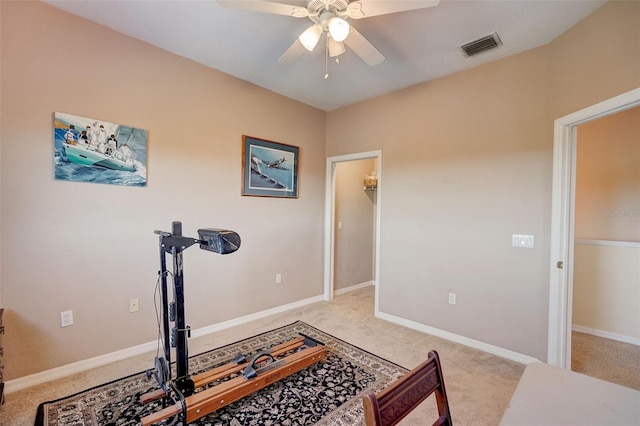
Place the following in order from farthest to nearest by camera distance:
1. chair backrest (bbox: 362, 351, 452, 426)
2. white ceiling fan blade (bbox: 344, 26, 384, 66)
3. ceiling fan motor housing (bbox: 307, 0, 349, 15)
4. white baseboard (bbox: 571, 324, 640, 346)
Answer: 1. white baseboard (bbox: 571, 324, 640, 346)
2. white ceiling fan blade (bbox: 344, 26, 384, 66)
3. ceiling fan motor housing (bbox: 307, 0, 349, 15)
4. chair backrest (bbox: 362, 351, 452, 426)

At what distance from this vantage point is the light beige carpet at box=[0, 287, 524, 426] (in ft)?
6.35

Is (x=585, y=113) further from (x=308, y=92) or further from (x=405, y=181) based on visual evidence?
(x=308, y=92)

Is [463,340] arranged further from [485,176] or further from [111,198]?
[111,198]

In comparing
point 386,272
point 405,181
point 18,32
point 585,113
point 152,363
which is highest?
point 18,32

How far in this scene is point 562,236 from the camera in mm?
2348

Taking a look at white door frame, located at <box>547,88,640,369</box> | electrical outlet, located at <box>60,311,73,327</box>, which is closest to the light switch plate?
white door frame, located at <box>547,88,640,369</box>

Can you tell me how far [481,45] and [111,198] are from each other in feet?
11.5

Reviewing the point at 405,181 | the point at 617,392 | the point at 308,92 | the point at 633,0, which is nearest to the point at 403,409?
the point at 617,392

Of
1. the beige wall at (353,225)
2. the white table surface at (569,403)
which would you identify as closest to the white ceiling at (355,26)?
the beige wall at (353,225)

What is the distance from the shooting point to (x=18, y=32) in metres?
2.06

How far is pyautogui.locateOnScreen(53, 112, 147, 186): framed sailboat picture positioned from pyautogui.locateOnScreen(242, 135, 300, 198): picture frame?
1087mm

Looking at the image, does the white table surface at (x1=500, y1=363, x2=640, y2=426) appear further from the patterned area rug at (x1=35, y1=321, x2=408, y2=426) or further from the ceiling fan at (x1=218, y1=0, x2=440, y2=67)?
the ceiling fan at (x1=218, y1=0, x2=440, y2=67)

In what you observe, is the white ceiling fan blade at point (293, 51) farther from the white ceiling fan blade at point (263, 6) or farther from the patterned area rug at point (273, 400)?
the patterned area rug at point (273, 400)

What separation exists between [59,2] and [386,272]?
12.9ft
